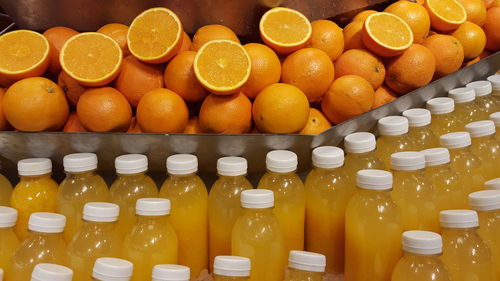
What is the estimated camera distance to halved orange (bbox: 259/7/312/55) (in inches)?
65.8

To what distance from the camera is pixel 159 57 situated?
5.18 ft

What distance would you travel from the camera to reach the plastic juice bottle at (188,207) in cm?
132

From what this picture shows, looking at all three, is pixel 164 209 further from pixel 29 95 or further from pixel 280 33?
pixel 280 33

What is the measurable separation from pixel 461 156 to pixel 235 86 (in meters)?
0.60

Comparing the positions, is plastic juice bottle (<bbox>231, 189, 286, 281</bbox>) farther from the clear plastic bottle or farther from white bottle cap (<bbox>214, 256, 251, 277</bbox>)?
the clear plastic bottle

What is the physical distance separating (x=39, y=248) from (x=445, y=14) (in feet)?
5.07

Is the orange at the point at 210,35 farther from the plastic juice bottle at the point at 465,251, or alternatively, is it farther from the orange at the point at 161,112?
the plastic juice bottle at the point at 465,251

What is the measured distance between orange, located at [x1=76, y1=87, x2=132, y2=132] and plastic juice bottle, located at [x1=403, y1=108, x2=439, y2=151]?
771mm

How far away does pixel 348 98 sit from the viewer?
5.20 feet

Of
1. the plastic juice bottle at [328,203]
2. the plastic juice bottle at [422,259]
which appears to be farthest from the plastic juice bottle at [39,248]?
the plastic juice bottle at [422,259]

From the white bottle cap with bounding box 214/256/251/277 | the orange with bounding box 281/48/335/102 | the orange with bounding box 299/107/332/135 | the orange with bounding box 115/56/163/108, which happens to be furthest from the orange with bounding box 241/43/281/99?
the white bottle cap with bounding box 214/256/251/277

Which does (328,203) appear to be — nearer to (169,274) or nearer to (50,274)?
(169,274)

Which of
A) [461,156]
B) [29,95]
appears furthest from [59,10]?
[461,156]

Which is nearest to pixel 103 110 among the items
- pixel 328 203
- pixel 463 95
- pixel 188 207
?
pixel 188 207
